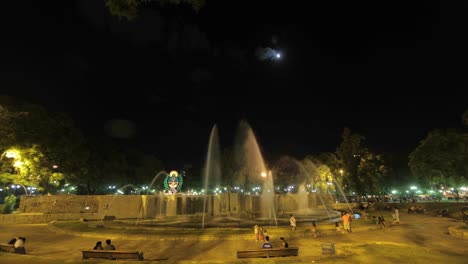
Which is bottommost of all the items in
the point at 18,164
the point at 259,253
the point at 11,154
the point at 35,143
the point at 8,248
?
the point at 259,253

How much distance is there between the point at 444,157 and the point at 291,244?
120 ft

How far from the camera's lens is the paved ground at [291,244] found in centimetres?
1132

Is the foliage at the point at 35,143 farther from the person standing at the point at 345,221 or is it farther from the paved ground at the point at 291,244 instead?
the person standing at the point at 345,221

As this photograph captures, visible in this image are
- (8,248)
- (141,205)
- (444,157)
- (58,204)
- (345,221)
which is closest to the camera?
(8,248)

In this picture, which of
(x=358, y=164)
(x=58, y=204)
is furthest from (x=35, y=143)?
(x=358, y=164)

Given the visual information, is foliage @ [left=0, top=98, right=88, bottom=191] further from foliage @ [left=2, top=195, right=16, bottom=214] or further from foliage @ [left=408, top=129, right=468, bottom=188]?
A: foliage @ [left=408, top=129, right=468, bottom=188]

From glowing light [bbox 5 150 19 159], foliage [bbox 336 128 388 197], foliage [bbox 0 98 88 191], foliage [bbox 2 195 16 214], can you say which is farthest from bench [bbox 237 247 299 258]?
foliage [bbox 336 128 388 197]

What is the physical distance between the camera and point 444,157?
41375 mm

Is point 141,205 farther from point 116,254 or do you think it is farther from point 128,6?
point 128,6

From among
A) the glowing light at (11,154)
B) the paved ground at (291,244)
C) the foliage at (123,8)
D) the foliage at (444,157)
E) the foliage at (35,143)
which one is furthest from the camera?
the foliage at (444,157)

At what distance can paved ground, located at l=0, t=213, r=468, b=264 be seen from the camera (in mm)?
11322

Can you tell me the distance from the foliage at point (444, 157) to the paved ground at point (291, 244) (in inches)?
936

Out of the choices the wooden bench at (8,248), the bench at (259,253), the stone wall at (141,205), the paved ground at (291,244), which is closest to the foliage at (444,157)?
the paved ground at (291,244)

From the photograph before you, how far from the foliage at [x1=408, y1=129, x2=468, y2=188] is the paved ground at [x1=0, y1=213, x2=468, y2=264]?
23764 millimetres
